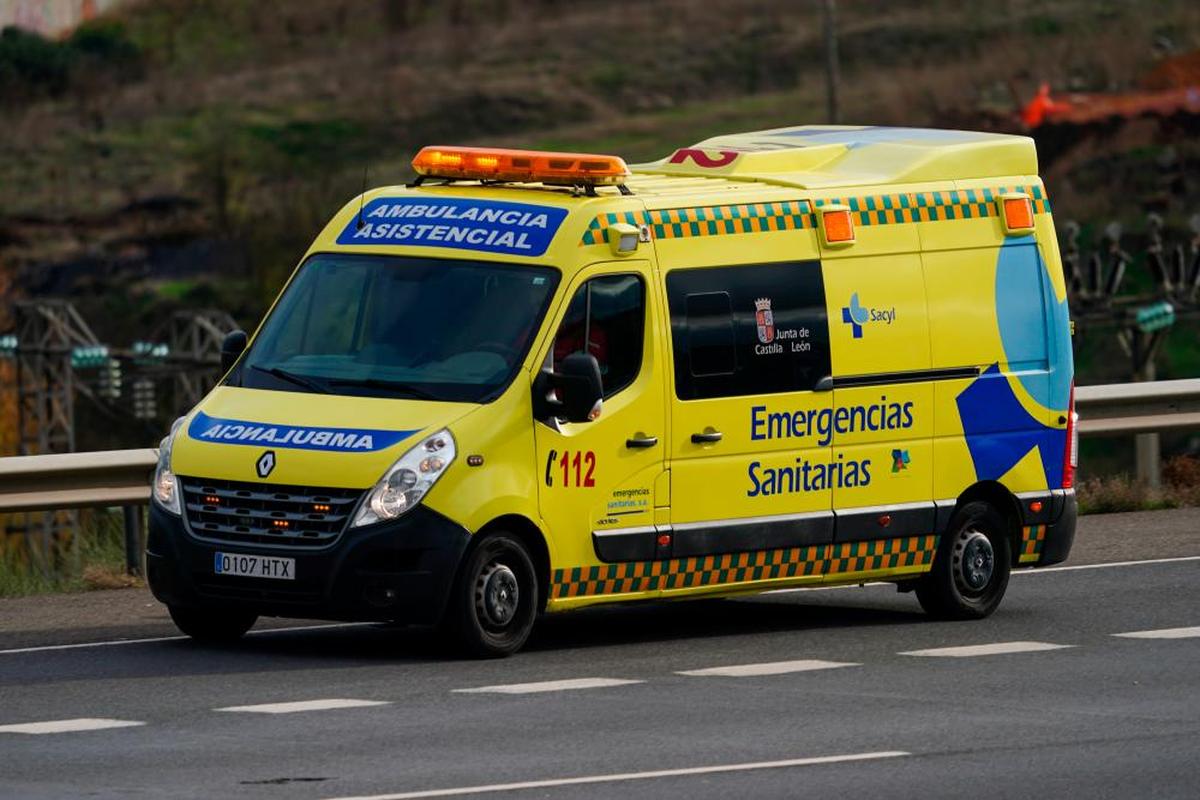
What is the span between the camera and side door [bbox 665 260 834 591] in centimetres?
1281

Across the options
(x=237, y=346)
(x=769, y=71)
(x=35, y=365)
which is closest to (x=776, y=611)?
(x=237, y=346)

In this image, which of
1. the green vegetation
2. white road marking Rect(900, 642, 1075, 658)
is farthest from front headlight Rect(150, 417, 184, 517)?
the green vegetation

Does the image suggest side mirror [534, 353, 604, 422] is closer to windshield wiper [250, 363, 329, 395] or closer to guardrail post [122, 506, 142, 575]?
windshield wiper [250, 363, 329, 395]

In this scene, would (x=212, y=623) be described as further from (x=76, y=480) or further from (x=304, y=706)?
(x=76, y=480)

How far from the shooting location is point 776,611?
14.4 metres

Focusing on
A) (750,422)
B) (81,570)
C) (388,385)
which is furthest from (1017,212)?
(81,570)

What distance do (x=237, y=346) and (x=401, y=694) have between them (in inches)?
104

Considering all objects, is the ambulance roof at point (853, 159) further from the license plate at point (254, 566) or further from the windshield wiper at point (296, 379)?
the license plate at point (254, 566)

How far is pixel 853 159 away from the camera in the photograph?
14.2 m

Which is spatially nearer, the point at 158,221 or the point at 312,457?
the point at 312,457

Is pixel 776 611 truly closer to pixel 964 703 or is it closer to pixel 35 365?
pixel 964 703

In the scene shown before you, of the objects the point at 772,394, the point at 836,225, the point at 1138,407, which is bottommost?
the point at 1138,407

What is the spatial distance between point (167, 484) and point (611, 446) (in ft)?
6.52

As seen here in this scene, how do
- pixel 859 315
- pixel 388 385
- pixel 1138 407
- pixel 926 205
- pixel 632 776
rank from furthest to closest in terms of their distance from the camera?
pixel 1138 407, pixel 926 205, pixel 859 315, pixel 388 385, pixel 632 776
